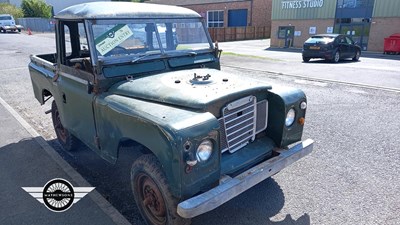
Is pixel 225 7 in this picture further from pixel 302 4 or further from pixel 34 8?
pixel 34 8

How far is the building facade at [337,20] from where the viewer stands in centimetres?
2153

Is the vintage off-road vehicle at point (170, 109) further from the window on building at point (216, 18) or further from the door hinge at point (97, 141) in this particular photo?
the window on building at point (216, 18)

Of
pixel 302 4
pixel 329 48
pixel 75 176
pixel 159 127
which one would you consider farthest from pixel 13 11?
pixel 159 127

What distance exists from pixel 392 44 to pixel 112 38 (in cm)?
2189

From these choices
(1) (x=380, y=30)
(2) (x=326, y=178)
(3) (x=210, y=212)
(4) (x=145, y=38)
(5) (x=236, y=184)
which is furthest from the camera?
(1) (x=380, y=30)

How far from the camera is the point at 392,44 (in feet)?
66.3

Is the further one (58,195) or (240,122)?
(58,195)

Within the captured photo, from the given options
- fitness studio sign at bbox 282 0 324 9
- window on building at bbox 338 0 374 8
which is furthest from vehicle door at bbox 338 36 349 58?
fitness studio sign at bbox 282 0 324 9

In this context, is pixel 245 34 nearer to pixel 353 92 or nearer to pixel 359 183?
pixel 353 92

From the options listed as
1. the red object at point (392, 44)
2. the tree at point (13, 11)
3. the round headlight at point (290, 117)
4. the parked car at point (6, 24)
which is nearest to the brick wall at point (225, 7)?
the red object at point (392, 44)

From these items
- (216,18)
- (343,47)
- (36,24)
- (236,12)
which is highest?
(236,12)

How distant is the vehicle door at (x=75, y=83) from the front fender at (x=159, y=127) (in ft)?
1.58

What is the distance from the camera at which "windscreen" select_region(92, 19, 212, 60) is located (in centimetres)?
361
